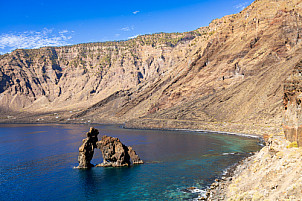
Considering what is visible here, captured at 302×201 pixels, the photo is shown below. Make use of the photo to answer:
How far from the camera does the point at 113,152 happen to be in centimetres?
6356

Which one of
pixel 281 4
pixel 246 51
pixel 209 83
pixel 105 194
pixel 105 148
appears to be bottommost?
pixel 105 194

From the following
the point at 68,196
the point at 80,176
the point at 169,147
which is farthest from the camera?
the point at 169,147

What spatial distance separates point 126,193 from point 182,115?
109007mm

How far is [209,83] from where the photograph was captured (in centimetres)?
16275

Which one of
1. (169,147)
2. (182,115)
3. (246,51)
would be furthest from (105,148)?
(246,51)

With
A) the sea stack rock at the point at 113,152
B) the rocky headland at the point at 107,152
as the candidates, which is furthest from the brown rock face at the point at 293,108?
the rocky headland at the point at 107,152

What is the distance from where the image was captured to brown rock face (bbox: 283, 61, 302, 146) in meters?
40.9

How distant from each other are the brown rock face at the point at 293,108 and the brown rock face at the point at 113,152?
3406 cm

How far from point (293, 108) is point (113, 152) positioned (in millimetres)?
38183

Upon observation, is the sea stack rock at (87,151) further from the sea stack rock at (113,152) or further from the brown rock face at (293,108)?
the brown rock face at (293,108)

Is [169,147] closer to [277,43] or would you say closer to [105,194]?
[105,194]

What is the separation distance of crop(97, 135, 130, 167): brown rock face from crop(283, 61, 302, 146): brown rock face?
112ft

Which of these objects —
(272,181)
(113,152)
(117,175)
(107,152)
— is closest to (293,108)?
(272,181)

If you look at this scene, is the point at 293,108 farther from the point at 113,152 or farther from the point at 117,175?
the point at 113,152
